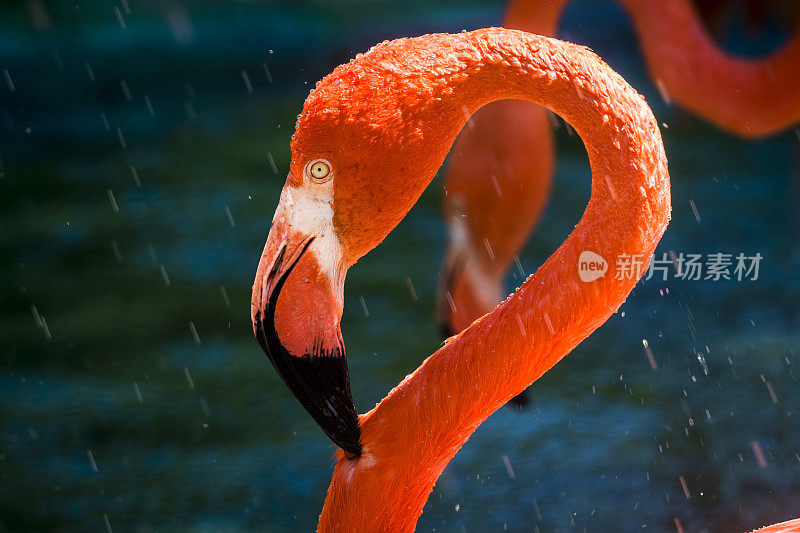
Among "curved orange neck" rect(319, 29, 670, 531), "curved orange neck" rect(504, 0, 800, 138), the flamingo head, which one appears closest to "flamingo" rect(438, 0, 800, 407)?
"curved orange neck" rect(504, 0, 800, 138)

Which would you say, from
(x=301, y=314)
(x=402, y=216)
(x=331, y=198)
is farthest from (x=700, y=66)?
(x=301, y=314)

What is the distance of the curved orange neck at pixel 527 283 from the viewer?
1.16m

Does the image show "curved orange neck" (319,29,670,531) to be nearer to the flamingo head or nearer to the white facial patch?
the flamingo head

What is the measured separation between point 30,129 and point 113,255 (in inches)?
22.1

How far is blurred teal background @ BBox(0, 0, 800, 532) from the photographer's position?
267 cm

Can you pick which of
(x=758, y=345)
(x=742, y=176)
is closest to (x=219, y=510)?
(x=758, y=345)

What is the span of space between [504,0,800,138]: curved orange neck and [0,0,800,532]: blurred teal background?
7 centimetres

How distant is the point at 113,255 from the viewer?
2.85 m

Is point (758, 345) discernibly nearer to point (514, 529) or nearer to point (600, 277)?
point (514, 529)

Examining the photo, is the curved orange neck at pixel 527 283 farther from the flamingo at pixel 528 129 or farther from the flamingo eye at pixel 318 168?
the flamingo at pixel 528 129

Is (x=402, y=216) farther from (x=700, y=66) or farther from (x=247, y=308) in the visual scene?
(x=700, y=66)

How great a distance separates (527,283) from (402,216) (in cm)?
26

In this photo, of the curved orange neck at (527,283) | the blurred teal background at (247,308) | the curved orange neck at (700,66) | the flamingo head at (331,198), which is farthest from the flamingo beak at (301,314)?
the curved orange neck at (700,66)

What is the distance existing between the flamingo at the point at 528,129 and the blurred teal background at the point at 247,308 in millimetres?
75
